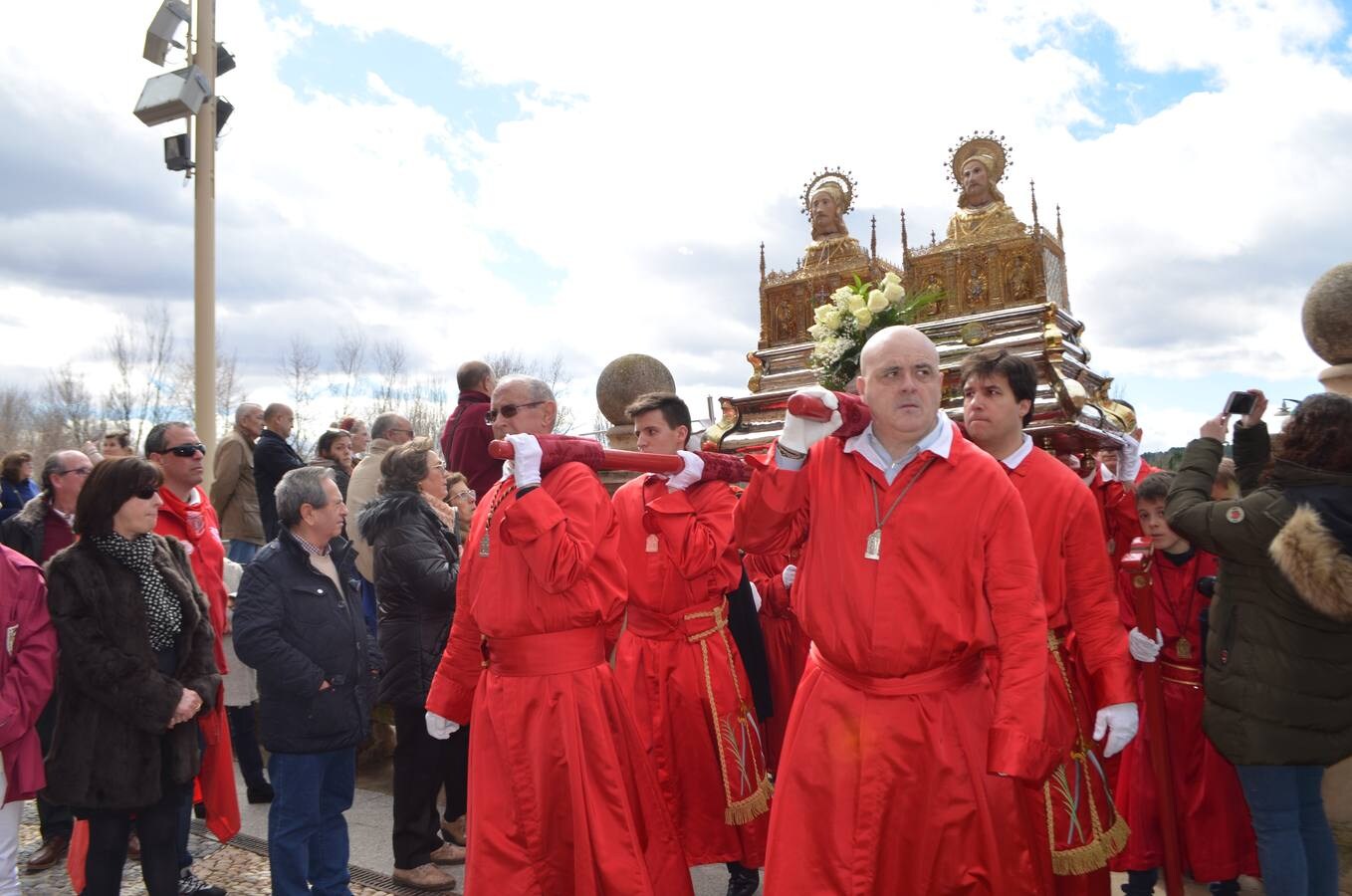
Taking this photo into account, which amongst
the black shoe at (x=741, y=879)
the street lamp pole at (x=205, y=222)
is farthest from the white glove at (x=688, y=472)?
the street lamp pole at (x=205, y=222)

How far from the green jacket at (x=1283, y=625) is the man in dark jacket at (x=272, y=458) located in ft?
20.4

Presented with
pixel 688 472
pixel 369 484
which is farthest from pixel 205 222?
pixel 688 472

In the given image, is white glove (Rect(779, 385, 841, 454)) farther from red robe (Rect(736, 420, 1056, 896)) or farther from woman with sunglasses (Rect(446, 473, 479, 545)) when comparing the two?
woman with sunglasses (Rect(446, 473, 479, 545))

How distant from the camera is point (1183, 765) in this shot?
4582 mm

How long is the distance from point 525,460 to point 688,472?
116 cm

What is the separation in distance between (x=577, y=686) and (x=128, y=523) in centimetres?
204

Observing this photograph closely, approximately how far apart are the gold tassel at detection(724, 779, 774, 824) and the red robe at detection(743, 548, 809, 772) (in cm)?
113

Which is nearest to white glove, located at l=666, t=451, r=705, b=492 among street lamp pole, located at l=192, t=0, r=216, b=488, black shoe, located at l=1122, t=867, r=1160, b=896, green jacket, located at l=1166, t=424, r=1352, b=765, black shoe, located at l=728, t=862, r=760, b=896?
black shoe, located at l=728, t=862, r=760, b=896

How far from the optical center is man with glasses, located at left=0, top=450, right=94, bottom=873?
18.3 feet

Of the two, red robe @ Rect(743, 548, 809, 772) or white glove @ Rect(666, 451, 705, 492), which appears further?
red robe @ Rect(743, 548, 809, 772)

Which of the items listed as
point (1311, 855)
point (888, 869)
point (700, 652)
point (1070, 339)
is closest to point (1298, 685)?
point (1311, 855)

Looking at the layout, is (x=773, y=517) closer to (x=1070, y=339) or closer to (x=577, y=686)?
(x=577, y=686)

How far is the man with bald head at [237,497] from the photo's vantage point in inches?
315

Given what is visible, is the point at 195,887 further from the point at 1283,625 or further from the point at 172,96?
the point at 172,96
